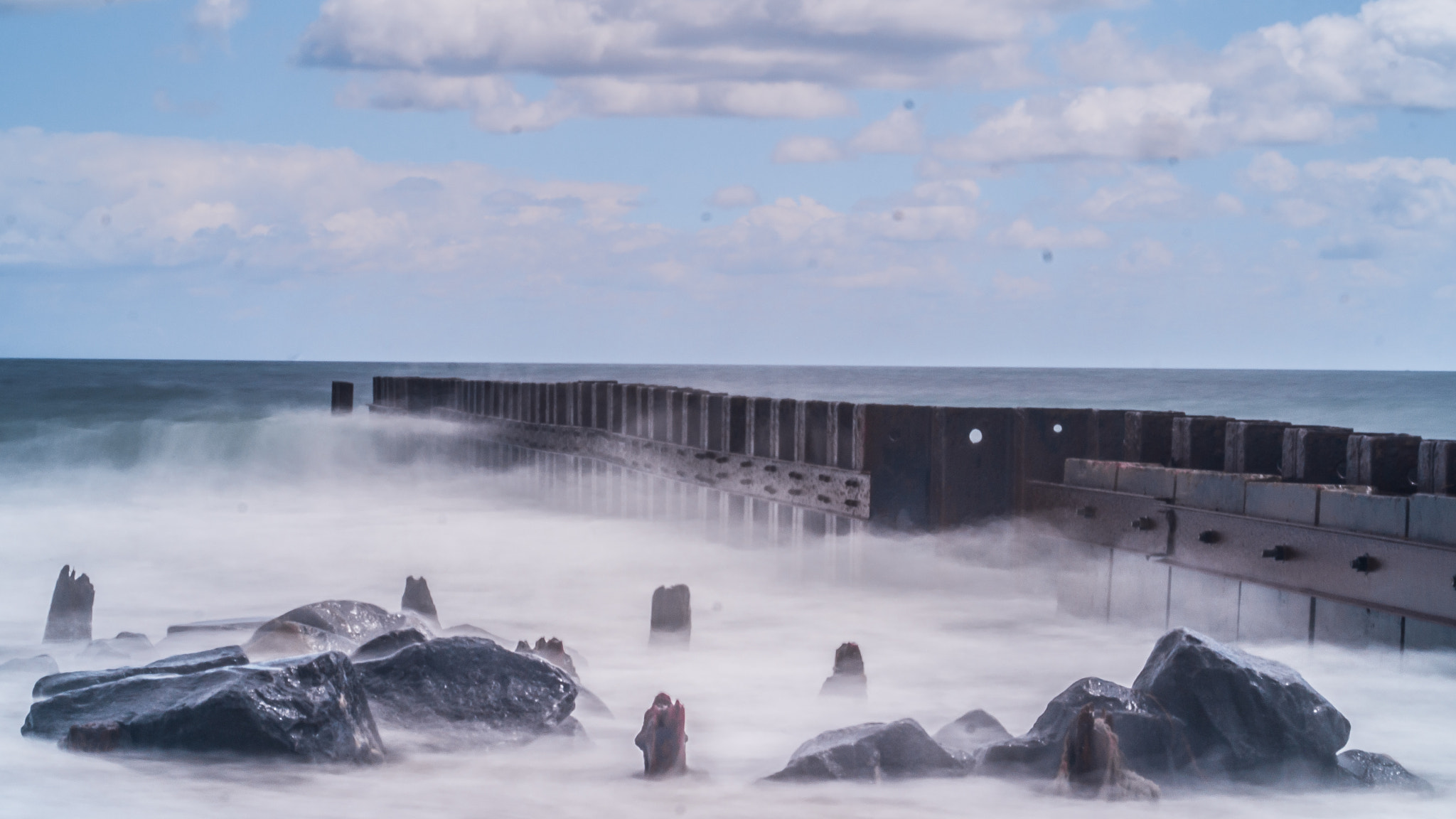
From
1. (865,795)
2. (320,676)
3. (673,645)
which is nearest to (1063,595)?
(673,645)

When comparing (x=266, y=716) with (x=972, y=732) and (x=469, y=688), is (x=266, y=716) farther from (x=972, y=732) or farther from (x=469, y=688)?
(x=972, y=732)

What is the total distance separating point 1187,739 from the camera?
14.9 feet

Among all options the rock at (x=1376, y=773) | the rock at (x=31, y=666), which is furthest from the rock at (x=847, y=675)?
the rock at (x=31, y=666)

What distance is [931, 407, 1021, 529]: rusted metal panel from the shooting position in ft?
23.3

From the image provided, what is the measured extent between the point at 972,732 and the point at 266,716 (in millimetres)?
2586

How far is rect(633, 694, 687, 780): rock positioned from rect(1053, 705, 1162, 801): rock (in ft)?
4.31

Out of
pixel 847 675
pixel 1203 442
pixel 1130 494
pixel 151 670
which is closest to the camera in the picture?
pixel 151 670

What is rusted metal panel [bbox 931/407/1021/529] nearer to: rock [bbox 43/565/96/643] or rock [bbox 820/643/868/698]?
rock [bbox 820/643/868/698]

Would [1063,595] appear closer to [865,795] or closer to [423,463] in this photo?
[865,795]

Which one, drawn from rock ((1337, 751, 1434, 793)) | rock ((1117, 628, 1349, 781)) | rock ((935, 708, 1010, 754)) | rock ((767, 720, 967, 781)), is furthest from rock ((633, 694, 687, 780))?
rock ((1337, 751, 1434, 793))

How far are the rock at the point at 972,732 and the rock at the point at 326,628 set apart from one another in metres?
2.51

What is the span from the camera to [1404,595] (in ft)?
16.0

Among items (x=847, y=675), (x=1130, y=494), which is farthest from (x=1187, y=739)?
(x=1130, y=494)

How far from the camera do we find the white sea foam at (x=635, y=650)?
14.6ft
